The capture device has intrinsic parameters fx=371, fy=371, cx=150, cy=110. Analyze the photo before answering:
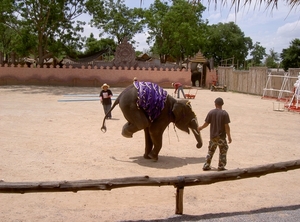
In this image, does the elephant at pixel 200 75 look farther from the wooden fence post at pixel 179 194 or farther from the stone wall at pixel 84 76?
the wooden fence post at pixel 179 194

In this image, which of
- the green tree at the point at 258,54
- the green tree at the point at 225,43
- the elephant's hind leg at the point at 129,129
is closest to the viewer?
the elephant's hind leg at the point at 129,129

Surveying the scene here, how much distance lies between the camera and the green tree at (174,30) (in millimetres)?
37250

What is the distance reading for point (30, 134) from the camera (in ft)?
32.3

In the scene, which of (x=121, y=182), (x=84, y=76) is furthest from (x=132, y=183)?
(x=84, y=76)

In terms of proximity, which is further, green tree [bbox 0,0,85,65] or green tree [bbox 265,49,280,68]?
green tree [bbox 265,49,280,68]

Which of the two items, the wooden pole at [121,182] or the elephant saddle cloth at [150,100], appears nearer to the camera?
the wooden pole at [121,182]

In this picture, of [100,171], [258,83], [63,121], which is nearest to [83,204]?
[100,171]

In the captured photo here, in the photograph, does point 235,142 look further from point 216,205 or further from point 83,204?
point 83,204

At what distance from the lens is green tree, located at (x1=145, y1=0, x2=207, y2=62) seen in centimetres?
3725

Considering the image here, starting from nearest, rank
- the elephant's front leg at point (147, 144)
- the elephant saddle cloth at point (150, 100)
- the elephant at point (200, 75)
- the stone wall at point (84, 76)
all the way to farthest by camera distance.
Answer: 1. the elephant saddle cloth at point (150, 100)
2. the elephant's front leg at point (147, 144)
3. the stone wall at point (84, 76)
4. the elephant at point (200, 75)

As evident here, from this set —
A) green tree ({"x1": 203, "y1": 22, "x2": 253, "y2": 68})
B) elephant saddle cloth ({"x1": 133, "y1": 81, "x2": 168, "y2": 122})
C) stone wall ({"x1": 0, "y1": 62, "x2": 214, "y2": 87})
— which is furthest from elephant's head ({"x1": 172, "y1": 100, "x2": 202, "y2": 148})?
green tree ({"x1": 203, "y1": 22, "x2": 253, "y2": 68})

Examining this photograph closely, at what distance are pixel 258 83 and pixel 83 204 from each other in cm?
2045

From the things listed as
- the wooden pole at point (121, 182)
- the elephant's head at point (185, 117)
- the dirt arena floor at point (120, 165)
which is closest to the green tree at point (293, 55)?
the dirt arena floor at point (120, 165)

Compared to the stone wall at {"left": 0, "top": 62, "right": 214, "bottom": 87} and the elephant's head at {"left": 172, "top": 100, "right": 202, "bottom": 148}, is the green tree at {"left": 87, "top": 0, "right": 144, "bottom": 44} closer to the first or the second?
the stone wall at {"left": 0, "top": 62, "right": 214, "bottom": 87}
